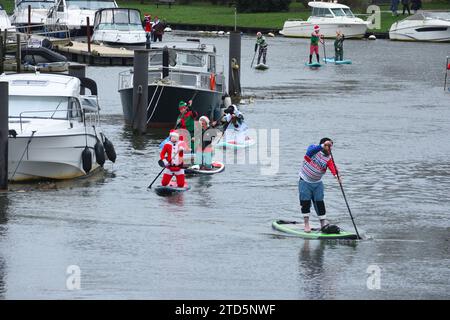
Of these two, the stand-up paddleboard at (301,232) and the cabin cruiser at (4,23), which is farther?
the cabin cruiser at (4,23)

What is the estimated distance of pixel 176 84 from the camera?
37.0m

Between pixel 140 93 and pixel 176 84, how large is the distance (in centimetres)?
206

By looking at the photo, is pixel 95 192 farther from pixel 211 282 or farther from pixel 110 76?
pixel 110 76

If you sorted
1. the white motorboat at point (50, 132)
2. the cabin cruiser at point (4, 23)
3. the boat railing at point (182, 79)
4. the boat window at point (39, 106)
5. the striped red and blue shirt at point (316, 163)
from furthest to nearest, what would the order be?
the cabin cruiser at point (4, 23) → the boat railing at point (182, 79) → the boat window at point (39, 106) → the white motorboat at point (50, 132) → the striped red and blue shirt at point (316, 163)

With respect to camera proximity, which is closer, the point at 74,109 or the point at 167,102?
the point at 74,109

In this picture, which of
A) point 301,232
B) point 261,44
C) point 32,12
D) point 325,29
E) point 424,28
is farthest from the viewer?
point 325,29

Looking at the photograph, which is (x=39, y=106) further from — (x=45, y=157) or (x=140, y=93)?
(x=140, y=93)

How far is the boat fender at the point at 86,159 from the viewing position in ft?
89.4

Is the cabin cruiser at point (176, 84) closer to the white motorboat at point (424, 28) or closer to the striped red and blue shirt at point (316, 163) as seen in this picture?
the striped red and blue shirt at point (316, 163)

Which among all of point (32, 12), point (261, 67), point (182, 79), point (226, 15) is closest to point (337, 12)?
point (226, 15)

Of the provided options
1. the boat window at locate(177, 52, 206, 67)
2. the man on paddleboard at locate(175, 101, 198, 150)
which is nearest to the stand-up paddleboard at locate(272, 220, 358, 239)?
the man on paddleboard at locate(175, 101, 198, 150)

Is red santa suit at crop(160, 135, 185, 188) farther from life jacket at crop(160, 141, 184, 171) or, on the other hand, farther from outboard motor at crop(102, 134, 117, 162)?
outboard motor at crop(102, 134, 117, 162)

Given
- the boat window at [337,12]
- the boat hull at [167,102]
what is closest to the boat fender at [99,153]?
the boat hull at [167,102]

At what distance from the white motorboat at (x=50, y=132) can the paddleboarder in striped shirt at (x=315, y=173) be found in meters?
7.08
